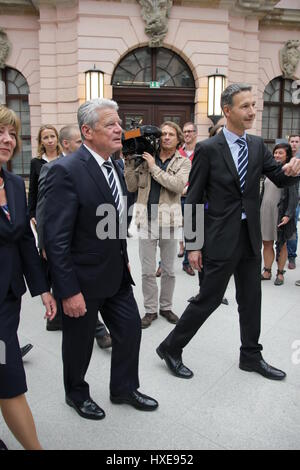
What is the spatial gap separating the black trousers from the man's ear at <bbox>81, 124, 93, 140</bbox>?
113cm

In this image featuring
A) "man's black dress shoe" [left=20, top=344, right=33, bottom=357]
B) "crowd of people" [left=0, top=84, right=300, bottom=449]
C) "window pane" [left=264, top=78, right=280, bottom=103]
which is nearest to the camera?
"crowd of people" [left=0, top=84, right=300, bottom=449]

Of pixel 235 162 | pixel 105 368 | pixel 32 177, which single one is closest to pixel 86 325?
pixel 105 368

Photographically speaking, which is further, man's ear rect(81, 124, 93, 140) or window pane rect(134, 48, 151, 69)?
window pane rect(134, 48, 151, 69)

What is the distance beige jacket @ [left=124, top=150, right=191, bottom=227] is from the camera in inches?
135

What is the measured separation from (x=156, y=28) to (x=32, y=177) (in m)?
6.90

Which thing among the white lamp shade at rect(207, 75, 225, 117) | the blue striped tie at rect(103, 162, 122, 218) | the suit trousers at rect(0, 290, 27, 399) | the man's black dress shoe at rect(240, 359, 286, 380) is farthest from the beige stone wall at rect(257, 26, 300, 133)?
the suit trousers at rect(0, 290, 27, 399)

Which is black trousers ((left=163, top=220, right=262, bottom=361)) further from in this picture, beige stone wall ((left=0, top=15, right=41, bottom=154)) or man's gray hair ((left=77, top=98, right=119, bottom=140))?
beige stone wall ((left=0, top=15, right=41, bottom=154))

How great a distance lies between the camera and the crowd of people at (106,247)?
181cm

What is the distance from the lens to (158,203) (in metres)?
3.48

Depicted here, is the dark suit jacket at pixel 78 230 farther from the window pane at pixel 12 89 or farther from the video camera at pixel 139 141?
the window pane at pixel 12 89

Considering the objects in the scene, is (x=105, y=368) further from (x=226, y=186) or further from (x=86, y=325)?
(x=226, y=186)

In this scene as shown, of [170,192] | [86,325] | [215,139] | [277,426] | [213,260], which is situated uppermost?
[215,139]

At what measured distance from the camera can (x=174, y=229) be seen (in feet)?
11.7

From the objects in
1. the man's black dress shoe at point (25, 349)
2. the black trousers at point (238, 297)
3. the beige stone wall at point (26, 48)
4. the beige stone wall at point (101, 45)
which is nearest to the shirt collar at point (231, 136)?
the black trousers at point (238, 297)
